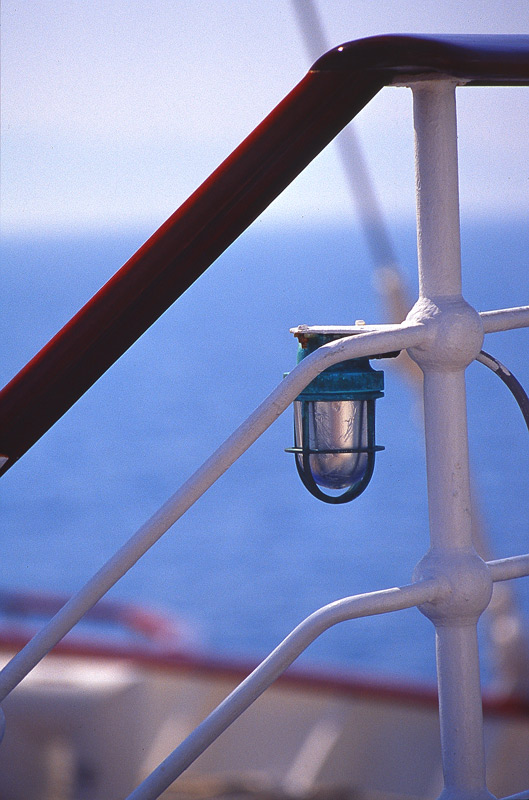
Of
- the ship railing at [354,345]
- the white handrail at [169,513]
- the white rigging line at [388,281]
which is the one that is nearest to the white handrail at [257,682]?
the ship railing at [354,345]

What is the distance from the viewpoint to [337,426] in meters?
0.68

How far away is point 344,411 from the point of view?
0.67m

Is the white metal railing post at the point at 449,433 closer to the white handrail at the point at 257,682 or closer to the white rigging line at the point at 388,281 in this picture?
the white handrail at the point at 257,682

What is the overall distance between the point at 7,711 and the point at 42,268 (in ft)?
136

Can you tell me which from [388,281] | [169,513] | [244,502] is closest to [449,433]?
[169,513]

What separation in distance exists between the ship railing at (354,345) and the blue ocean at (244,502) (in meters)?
10.2

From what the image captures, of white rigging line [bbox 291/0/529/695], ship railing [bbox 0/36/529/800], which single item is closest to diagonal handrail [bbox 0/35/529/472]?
ship railing [bbox 0/36/529/800]

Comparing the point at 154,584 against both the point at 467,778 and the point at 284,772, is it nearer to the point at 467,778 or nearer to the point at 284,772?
the point at 284,772

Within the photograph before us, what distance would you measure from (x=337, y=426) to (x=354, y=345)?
11 centimetres

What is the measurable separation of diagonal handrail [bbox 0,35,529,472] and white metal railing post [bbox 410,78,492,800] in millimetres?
65

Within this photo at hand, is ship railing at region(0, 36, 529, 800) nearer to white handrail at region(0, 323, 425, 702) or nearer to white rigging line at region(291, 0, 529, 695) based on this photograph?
white handrail at region(0, 323, 425, 702)

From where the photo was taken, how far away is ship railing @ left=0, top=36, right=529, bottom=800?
55 centimetres

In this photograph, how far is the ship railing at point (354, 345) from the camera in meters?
0.55

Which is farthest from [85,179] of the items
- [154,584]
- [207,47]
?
[207,47]
